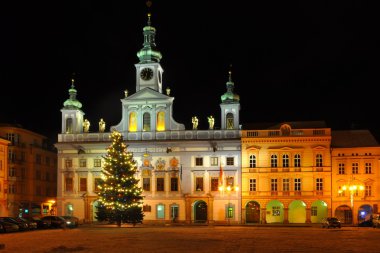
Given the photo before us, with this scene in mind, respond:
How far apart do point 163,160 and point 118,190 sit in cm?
1287

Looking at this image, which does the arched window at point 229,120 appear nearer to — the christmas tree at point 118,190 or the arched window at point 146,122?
the arched window at point 146,122

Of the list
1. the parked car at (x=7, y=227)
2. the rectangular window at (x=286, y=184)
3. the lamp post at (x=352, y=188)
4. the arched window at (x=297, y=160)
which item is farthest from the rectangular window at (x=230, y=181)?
the parked car at (x=7, y=227)

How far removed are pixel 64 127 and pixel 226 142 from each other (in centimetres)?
2166

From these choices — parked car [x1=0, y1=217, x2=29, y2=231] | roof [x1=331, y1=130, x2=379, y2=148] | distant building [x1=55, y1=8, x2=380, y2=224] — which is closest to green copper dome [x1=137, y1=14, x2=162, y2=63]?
distant building [x1=55, y1=8, x2=380, y2=224]

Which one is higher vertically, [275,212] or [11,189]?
[11,189]

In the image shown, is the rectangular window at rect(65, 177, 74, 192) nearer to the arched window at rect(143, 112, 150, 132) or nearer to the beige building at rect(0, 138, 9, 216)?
the beige building at rect(0, 138, 9, 216)

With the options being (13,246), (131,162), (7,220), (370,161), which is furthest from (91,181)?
(13,246)

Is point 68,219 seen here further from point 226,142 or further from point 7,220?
point 226,142

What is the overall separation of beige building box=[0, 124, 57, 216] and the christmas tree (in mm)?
19845

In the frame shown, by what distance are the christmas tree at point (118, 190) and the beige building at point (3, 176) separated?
61.2ft

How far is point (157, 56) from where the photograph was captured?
272ft

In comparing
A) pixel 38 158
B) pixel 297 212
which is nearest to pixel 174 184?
pixel 297 212

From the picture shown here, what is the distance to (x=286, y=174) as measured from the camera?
→ 7612cm

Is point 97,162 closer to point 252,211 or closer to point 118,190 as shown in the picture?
point 118,190
